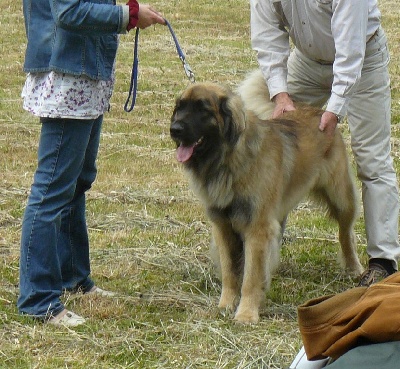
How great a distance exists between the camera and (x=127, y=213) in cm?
687

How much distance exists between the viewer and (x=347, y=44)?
5070 mm

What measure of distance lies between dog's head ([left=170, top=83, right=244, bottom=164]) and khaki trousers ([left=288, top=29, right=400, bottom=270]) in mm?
960

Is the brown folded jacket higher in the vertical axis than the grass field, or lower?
higher

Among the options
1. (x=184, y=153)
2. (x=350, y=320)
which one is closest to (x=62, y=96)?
(x=184, y=153)

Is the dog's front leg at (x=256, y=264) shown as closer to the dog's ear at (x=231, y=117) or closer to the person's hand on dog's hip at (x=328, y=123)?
the dog's ear at (x=231, y=117)

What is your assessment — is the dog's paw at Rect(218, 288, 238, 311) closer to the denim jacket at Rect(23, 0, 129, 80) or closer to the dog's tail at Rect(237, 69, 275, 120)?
the dog's tail at Rect(237, 69, 275, 120)

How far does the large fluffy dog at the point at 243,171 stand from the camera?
15.9 ft

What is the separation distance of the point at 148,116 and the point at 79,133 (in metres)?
6.13

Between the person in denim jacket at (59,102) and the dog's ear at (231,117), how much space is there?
0.64 metres

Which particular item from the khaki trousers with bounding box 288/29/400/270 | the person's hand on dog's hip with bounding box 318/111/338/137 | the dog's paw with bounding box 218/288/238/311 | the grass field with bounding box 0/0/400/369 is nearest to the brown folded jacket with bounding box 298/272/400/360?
the grass field with bounding box 0/0/400/369

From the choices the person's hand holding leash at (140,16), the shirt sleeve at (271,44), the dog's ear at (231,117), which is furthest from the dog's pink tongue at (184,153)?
the shirt sleeve at (271,44)

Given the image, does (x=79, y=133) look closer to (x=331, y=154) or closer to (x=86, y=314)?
(x=86, y=314)

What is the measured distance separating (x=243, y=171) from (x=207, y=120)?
1.22ft

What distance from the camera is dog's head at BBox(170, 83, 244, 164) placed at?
15.7ft
